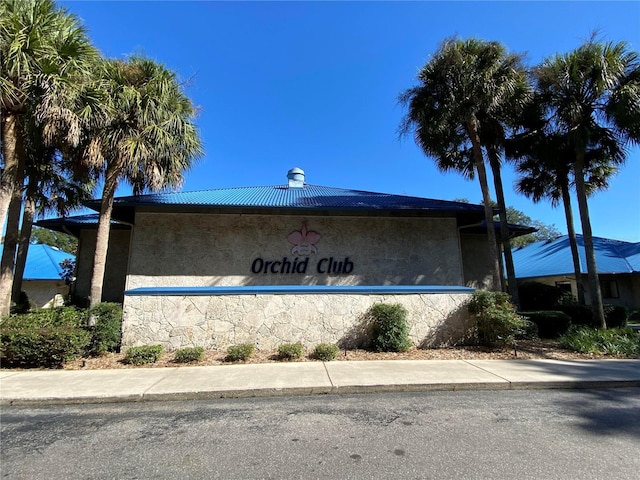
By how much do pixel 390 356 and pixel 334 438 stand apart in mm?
5071

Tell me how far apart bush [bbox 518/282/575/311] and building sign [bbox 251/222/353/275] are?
1049 cm

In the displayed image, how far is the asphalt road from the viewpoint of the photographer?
143 inches

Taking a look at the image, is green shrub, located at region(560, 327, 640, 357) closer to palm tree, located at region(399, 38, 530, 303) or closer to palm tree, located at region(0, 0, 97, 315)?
palm tree, located at region(399, 38, 530, 303)

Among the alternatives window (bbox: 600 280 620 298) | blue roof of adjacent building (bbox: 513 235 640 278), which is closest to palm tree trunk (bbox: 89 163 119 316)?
blue roof of adjacent building (bbox: 513 235 640 278)

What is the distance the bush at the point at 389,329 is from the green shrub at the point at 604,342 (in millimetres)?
4776

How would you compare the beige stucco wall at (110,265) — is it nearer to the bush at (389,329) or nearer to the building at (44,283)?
the bush at (389,329)

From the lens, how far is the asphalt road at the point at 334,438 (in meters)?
3.63

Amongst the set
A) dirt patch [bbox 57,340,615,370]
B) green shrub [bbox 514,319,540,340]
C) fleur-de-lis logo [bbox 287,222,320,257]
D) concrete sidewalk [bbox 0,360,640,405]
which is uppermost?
fleur-de-lis logo [bbox 287,222,320,257]

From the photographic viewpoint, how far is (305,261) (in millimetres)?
13500

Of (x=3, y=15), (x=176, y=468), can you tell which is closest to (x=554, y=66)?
(x=176, y=468)

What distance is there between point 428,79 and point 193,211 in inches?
400

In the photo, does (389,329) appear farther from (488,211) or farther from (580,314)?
(580,314)

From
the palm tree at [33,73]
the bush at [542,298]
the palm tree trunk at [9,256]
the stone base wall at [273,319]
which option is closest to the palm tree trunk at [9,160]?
the palm tree at [33,73]

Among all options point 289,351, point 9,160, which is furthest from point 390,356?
point 9,160
